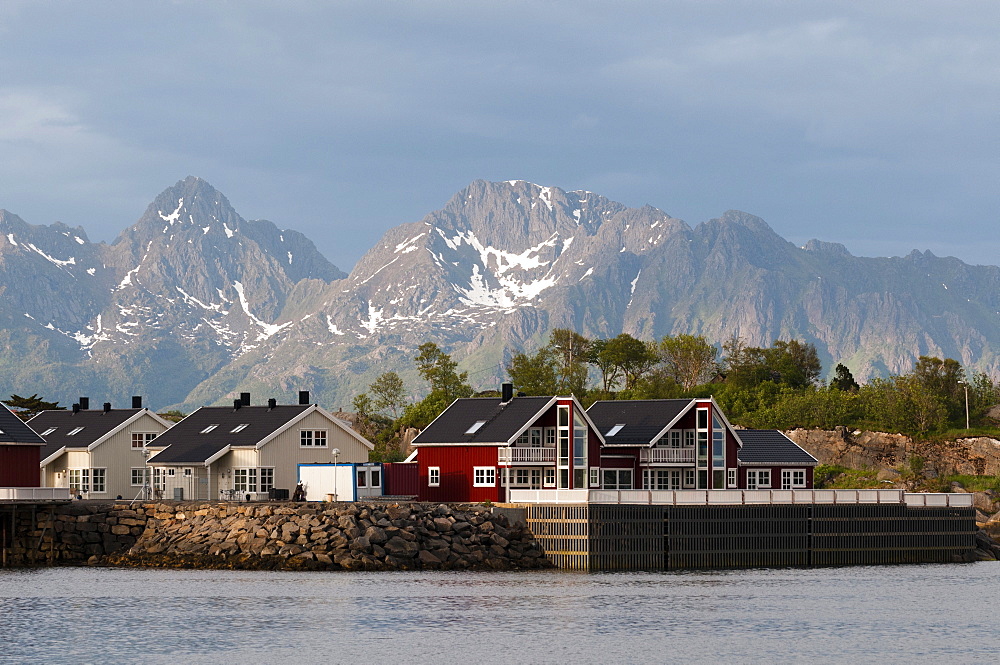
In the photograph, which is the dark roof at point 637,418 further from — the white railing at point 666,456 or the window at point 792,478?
the window at point 792,478

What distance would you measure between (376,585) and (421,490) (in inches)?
816

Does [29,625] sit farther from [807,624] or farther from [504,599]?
[807,624]

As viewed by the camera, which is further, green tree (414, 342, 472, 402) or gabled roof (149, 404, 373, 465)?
green tree (414, 342, 472, 402)

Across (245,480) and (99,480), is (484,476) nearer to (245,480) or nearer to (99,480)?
(245,480)

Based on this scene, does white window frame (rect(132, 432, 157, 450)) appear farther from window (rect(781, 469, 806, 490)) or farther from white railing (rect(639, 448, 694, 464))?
window (rect(781, 469, 806, 490))

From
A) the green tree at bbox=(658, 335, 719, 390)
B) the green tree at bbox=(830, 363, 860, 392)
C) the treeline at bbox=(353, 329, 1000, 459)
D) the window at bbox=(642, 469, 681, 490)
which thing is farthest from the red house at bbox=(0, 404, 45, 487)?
the green tree at bbox=(658, 335, 719, 390)

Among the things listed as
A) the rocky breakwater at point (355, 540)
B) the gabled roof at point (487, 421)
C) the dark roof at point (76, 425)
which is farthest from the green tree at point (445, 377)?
the rocky breakwater at point (355, 540)

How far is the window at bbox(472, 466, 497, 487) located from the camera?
83.3 meters

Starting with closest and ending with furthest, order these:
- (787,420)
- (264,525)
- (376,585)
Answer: (376,585) → (264,525) → (787,420)

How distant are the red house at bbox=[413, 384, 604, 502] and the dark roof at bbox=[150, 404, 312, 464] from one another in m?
8.75

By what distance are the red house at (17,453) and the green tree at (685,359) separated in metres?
104

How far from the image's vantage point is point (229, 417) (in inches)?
3607

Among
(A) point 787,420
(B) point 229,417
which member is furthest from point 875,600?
(A) point 787,420

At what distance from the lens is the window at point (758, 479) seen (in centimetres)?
9650
